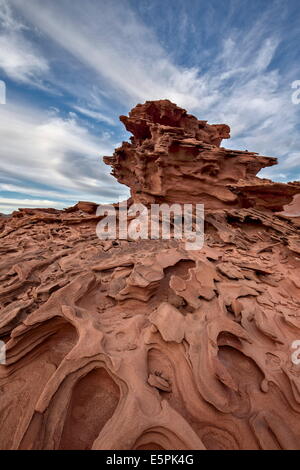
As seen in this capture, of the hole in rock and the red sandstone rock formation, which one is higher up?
the red sandstone rock formation

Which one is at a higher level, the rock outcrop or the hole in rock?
the rock outcrop

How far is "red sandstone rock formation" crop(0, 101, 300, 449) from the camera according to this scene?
213cm

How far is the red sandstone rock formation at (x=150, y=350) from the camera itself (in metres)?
2.13

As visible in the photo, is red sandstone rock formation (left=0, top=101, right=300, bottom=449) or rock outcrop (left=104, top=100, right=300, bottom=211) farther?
rock outcrop (left=104, top=100, right=300, bottom=211)

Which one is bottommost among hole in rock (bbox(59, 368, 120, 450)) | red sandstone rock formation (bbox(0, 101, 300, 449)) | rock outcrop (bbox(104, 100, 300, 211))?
hole in rock (bbox(59, 368, 120, 450))

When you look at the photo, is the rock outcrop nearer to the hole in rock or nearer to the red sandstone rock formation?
the red sandstone rock formation

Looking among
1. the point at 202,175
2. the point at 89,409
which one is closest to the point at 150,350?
the point at 89,409

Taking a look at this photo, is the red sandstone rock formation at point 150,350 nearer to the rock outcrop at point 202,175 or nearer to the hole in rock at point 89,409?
the hole in rock at point 89,409

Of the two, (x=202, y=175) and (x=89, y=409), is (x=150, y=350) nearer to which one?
(x=89, y=409)

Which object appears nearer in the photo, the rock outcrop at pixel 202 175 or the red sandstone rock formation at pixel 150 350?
the red sandstone rock formation at pixel 150 350

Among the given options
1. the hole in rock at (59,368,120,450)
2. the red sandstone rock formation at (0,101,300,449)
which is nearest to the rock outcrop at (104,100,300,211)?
Result: the red sandstone rock formation at (0,101,300,449)

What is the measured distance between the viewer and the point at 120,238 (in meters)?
8.27

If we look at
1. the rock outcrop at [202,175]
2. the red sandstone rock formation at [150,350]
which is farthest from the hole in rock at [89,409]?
the rock outcrop at [202,175]
